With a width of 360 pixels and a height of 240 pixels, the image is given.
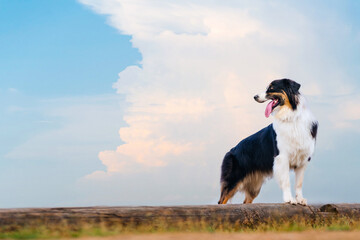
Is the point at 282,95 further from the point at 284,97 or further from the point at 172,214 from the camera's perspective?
the point at 172,214

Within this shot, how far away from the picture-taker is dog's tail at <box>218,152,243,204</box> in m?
10.2

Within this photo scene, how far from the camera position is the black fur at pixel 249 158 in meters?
9.66

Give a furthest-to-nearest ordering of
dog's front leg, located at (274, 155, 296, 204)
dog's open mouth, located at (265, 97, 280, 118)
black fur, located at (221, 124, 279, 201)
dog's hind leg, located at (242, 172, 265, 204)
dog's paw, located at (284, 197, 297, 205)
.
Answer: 1. dog's hind leg, located at (242, 172, 265, 204)
2. black fur, located at (221, 124, 279, 201)
3. dog's open mouth, located at (265, 97, 280, 118)
4. dog's front leg, located at (274, 155, 296, 204)
5. dog's paw, located at (284, 197, 297, 205)

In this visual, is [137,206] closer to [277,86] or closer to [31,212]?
[31,212]

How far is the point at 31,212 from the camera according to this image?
7.01 m

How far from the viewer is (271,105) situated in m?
9.14

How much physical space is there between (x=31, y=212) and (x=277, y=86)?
15.9 feet

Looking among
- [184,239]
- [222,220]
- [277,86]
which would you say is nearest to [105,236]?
[184,239]

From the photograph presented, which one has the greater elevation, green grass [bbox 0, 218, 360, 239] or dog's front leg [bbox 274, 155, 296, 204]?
dog's front leg [bbox 274, 155, 296, 204]

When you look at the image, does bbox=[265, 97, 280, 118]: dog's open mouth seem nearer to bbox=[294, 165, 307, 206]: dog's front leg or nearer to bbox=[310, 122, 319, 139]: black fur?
bbox=[310, 122, 319, 139]: black fur

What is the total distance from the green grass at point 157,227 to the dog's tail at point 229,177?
1.93 metres

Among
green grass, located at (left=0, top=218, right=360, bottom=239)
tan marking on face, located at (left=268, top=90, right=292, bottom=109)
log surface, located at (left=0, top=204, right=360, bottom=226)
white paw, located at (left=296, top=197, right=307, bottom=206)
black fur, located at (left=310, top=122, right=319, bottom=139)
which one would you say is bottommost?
green grass, located at (left=0, top=218, right=360, bottom=239)

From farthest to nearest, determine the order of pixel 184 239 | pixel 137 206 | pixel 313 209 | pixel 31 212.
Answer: pixel 313 209 < pixel 137 206 < pixel 31 212 < pixel 184 239

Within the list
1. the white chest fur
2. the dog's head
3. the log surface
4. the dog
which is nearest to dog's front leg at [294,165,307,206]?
the dog
